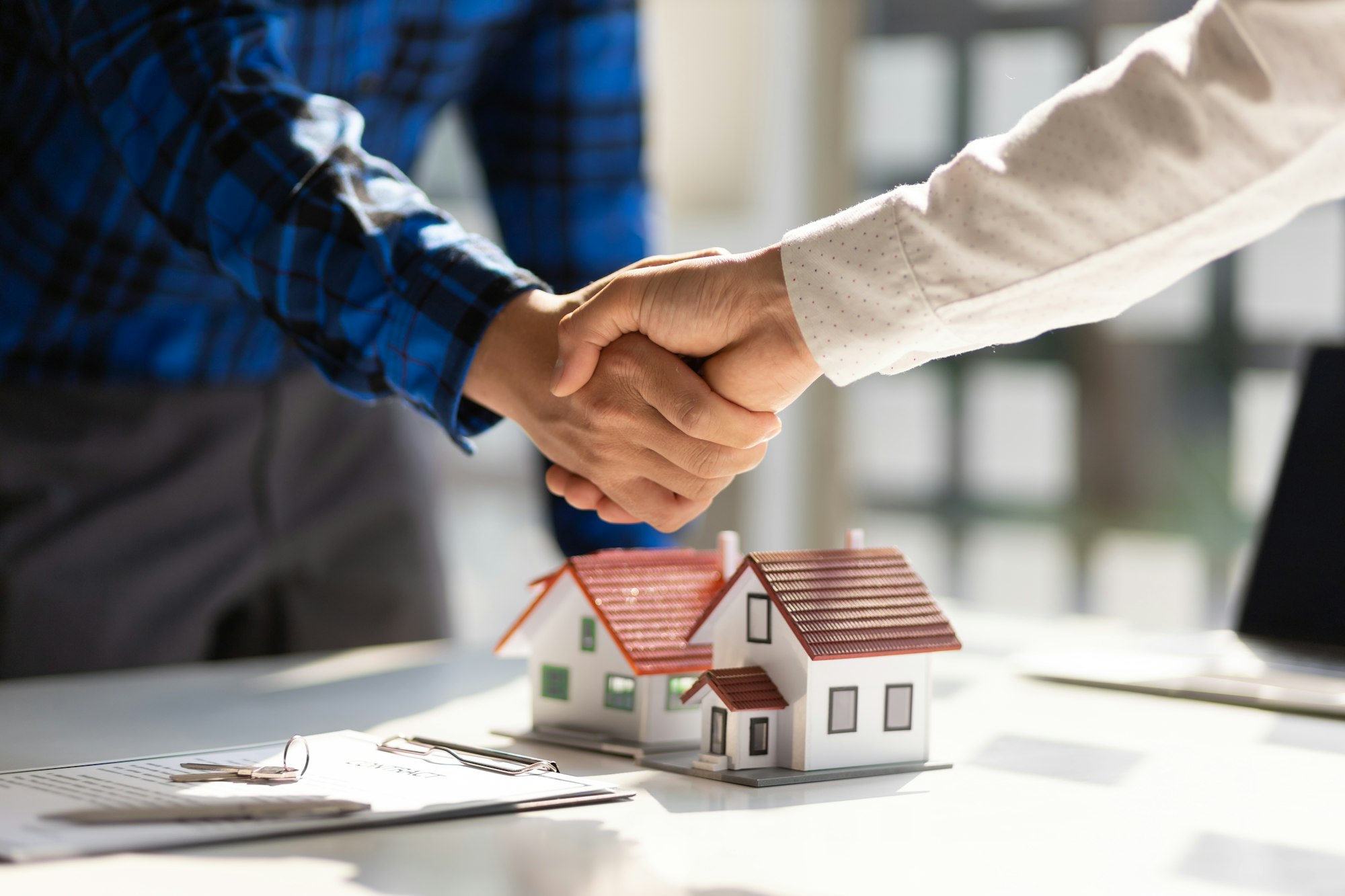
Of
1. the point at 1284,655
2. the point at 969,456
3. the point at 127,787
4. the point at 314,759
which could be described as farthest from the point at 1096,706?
the point at 969,456

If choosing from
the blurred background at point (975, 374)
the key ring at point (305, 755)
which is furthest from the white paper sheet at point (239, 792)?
the blurred background at point (975, 374)

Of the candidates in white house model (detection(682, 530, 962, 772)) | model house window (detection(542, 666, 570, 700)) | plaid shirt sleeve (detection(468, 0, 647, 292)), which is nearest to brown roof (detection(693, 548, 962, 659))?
white house model (detection(682, 530, 962, 772))

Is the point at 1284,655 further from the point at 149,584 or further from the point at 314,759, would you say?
the point at 149,584

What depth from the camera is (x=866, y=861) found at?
2.18 ft

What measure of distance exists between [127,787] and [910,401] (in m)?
2.44

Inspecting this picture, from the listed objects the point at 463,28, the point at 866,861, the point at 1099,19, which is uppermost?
the point at 1099,19

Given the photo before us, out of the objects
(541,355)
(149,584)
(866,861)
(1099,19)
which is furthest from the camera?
(1099,19)

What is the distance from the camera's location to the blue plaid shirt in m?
1.06

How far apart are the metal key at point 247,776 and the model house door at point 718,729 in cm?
24

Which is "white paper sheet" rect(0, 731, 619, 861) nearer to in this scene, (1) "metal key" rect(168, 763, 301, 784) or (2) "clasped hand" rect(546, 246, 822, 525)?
(1) "metal key" rect(168, 763, 301, 784)

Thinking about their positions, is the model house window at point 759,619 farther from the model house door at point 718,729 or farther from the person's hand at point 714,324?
the person's hand at point 714,324

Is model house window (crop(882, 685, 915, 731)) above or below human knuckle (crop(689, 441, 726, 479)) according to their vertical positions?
below

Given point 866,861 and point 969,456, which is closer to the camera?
point 866,861

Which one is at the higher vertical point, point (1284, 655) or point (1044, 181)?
point (1044, 181)
